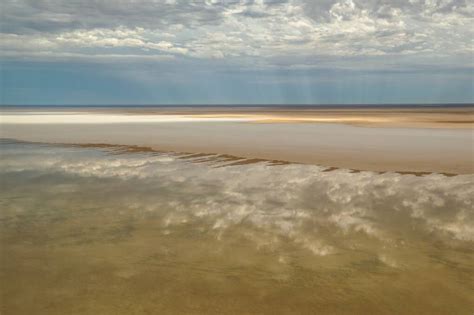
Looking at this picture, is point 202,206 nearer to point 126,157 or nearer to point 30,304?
point 30,304

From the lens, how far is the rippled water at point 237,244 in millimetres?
4551

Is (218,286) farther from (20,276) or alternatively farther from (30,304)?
(20,276)

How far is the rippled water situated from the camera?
4.55m

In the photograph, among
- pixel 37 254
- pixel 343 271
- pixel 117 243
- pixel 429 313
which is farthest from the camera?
pixel 117 243

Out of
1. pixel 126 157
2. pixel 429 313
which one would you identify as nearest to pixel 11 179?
pixel 126 157

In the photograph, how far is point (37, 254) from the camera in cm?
585

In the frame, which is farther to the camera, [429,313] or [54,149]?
[54,149]

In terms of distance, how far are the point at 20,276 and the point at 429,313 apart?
432 centimetres

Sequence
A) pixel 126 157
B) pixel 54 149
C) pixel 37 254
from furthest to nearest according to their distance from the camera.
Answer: pixel 54 149
pixel 126 157
pixel 37 254

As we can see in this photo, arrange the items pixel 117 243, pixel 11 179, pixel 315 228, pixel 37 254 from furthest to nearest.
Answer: pixel 11 179 → pixel 315 228 → pixel 117 243 → pixel 37 254

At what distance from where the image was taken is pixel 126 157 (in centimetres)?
1590

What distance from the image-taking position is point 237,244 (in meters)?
6.29

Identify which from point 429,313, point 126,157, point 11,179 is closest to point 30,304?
point 429,313

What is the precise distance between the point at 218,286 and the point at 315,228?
2.68 meters
